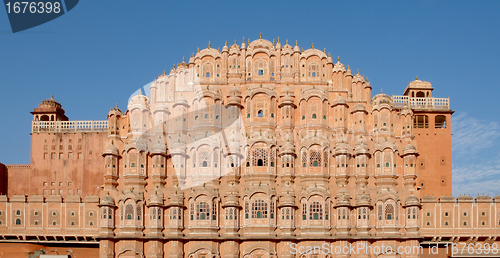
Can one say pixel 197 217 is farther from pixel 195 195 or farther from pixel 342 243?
pixel 342 243

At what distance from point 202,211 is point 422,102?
27.1 m

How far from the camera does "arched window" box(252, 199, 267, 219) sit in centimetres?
5050

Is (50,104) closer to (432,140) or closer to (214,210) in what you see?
(214,210)

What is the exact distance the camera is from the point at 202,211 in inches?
1997

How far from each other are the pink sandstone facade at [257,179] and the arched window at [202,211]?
0.09 m

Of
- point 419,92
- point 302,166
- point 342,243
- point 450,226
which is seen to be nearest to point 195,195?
point 302,166

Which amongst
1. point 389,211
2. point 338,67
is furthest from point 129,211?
point 338,67

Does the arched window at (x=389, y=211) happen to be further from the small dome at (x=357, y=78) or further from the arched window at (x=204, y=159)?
the arched window at (x=204, y=159)

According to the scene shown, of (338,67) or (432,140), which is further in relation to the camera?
(432,140)

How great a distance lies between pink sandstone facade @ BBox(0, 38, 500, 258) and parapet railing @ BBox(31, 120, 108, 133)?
5.02 meters

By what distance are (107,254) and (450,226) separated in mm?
30978

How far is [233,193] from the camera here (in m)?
50.9

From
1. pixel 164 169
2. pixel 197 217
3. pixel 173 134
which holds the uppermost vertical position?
pixel 173 134

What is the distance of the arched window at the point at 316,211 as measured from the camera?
5053 cm
